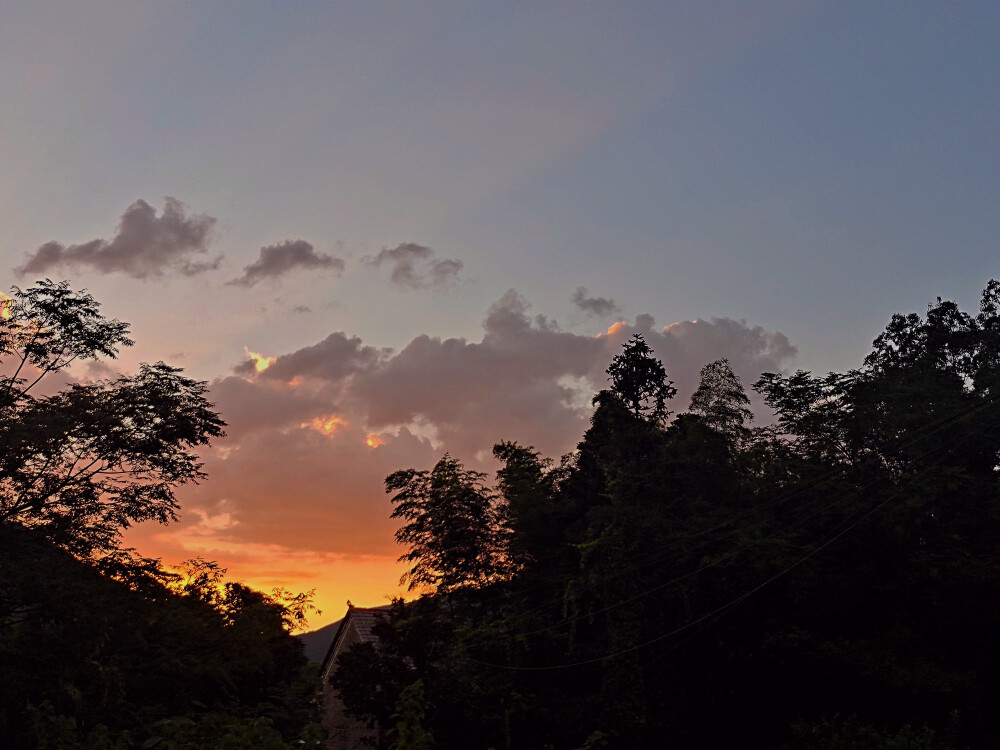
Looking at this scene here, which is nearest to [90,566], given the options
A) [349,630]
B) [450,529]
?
[450,529]

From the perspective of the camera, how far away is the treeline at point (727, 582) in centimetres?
3353

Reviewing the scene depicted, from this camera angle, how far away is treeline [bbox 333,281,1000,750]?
33.5 metres

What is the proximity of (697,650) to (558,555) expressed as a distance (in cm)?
780

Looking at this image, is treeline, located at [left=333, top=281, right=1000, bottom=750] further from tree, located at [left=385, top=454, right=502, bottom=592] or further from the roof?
the roof

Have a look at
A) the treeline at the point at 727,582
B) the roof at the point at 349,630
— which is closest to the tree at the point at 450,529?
the treeline at the point at 727,582

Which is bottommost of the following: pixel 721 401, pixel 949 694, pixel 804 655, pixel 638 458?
pixel 949 694

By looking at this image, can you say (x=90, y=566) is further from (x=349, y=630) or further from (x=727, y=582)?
(x=349, y=630)

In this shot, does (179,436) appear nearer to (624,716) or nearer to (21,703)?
(21,703)

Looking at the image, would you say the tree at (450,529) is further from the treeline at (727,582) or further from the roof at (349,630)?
the roof at (349,630)

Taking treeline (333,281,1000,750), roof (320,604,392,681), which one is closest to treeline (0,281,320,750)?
treeline (333,281,1000,750)

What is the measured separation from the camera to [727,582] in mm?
39219

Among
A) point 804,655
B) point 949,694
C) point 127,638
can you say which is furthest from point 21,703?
point 949,694

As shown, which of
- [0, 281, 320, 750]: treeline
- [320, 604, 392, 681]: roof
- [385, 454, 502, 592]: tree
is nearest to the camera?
[0, 281, 320, 750]: treeline

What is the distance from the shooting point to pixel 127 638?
2648cm
